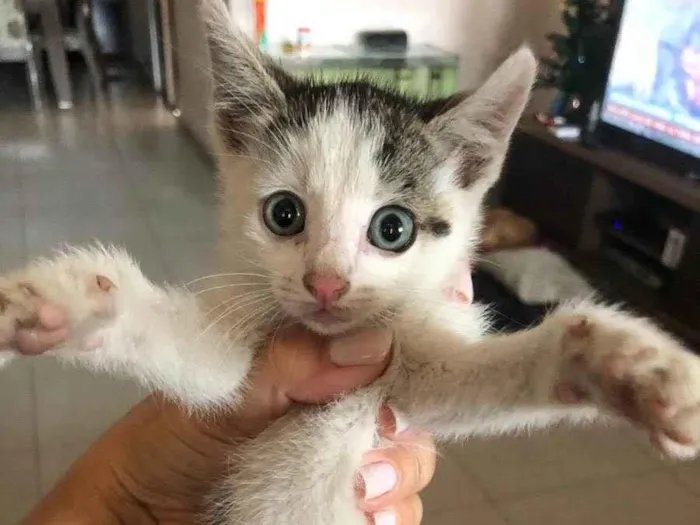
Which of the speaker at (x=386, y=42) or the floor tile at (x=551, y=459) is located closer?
the floor tile at (x=551, y=459)

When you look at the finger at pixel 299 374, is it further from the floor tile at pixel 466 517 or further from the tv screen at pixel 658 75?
the tv screen at pixel 658 75

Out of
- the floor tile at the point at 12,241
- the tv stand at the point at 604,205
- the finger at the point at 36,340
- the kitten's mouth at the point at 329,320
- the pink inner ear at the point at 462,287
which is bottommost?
the floor tile at the point at 12,241

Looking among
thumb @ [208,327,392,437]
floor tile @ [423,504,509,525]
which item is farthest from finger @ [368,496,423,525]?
floor tile @ [423,504,509,525]

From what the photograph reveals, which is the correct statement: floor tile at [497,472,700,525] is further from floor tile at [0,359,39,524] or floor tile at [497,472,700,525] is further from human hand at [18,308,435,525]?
floor tile at [0,359,39,524]

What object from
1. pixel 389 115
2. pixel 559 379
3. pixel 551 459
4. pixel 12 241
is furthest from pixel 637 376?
pixel 12 241

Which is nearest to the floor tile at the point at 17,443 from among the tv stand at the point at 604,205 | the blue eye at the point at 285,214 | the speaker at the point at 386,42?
the blue eye at the point at 285,214

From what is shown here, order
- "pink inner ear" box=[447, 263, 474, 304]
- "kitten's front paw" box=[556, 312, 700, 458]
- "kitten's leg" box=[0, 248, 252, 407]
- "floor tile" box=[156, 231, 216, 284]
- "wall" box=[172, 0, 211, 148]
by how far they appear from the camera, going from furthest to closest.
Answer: "wall" box=[172, 0, 211, 148] → "floor tile" box=[156, 231, 216, 284] → "pink inner ear" box=[447, 263, 474, 304] → "kitten's leg" box=[0, 248, 252, 407] → "kitten's front paw" box=[556, 312, 700, 458]

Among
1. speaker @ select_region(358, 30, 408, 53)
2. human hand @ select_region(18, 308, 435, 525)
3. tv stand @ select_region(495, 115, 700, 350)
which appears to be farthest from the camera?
speaker @ select_region(358, 30, 408, 53)
